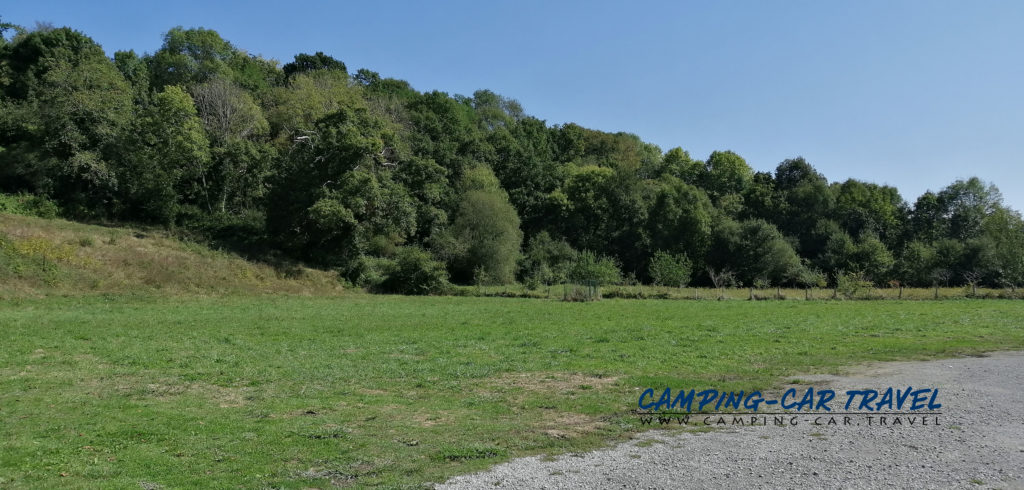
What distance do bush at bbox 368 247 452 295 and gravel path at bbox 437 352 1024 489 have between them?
141 feet

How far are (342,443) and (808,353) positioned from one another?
15565 mm

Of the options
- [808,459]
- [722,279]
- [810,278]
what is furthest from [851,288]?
[808,459]

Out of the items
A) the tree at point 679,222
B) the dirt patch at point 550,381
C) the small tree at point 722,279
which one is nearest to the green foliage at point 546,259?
the tree at point 679,222

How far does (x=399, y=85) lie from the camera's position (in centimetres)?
9788

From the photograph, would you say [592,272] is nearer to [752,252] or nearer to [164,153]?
[752,252]

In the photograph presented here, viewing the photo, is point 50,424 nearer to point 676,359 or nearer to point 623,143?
point 676,359

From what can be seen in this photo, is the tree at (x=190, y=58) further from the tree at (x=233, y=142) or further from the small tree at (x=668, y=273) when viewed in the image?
the small tree at (x=668, y=273)

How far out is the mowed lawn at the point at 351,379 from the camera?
8.27m

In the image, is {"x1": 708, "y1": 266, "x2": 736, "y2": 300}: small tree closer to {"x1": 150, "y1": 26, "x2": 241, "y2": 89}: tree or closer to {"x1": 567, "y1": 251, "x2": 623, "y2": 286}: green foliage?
{"x1": 567, "y1": 251, "x2": 623, "y2": 286}: green foliage

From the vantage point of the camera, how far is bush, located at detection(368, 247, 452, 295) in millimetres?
51688

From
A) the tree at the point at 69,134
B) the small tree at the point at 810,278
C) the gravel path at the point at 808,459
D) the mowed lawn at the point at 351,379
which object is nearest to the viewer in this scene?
the gravel path at the point at 808,459

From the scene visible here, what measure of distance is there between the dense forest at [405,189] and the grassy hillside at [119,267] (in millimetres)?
4511

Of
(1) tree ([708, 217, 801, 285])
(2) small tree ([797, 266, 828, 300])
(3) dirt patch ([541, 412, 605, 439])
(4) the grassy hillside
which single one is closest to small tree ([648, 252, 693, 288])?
(2) small tree ([797, 266, 828, 300])

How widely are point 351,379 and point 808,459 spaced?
35.1 feet
